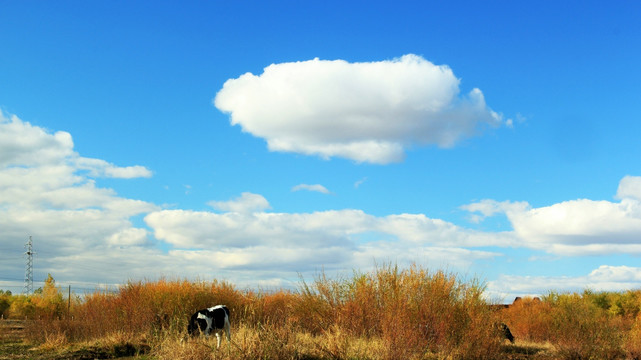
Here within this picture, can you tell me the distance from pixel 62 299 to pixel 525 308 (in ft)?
87.3

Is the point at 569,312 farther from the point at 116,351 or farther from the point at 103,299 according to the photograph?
the point at 103,299

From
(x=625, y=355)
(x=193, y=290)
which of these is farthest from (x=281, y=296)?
(x=625, y=355)

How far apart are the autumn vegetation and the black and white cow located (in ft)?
1.60

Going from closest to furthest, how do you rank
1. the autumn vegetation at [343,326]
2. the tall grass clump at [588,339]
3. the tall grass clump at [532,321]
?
the autumn vegetation at [343,326] < the tall grass clump at [588,339] < the tall grass clump at [532,321]

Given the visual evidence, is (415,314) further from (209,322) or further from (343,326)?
(209,322)

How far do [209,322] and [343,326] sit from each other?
400 centimetres

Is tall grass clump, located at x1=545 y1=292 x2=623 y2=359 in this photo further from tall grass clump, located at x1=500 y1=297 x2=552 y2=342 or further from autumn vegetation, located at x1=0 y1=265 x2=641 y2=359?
tall grass clump, located at x1=500 y1=297 x2=552 y2=342

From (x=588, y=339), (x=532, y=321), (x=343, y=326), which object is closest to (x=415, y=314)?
(x=343, y=326)

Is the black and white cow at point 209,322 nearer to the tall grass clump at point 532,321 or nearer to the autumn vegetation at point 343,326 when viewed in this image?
the autumn vegetation at point 343,326

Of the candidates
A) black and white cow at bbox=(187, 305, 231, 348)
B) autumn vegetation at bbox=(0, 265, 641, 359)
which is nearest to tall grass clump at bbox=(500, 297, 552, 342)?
autumn vegetation at bbox=(0, 265, 641, 359)

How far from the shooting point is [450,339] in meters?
14.6

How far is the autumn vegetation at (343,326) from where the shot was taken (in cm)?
1252

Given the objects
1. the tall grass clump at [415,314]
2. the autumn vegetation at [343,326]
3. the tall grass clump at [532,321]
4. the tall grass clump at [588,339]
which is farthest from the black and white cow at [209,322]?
the tall grass clump at [532,321]

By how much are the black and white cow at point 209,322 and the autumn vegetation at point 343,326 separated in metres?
0.49
